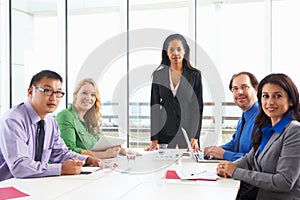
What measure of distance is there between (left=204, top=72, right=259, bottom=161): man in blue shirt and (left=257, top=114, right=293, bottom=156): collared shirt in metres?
0.27

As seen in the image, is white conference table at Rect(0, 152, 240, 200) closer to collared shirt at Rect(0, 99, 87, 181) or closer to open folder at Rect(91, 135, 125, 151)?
collared shirt at Rect(0, 99, 87, 181)

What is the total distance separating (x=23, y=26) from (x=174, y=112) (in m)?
2.32

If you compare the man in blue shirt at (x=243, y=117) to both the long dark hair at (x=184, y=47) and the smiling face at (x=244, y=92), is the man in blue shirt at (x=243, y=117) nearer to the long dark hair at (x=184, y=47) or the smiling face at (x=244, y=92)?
the smiling face at (x=244, y=92)

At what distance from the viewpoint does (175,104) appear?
2.82 metres

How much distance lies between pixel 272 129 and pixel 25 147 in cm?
136

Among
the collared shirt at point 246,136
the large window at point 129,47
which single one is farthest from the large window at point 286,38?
the collared shirt at point 246,136

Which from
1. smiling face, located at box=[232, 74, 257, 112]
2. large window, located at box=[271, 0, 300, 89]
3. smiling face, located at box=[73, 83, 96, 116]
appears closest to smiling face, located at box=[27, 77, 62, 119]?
smiling face, located at box=[73, 83, 96, 116]

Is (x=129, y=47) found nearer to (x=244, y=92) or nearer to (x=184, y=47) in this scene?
(x=184, y=47)

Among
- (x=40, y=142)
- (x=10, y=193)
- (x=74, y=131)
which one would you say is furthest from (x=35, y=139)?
(x=10, y=193)

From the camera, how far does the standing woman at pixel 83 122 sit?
2469mm

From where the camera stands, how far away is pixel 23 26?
13.2 feet

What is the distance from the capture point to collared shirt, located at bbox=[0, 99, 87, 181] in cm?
Result: 178

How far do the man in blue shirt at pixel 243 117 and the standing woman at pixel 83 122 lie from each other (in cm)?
72

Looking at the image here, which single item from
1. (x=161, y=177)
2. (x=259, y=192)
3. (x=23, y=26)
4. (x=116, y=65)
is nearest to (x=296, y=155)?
(x=259, y=192)
